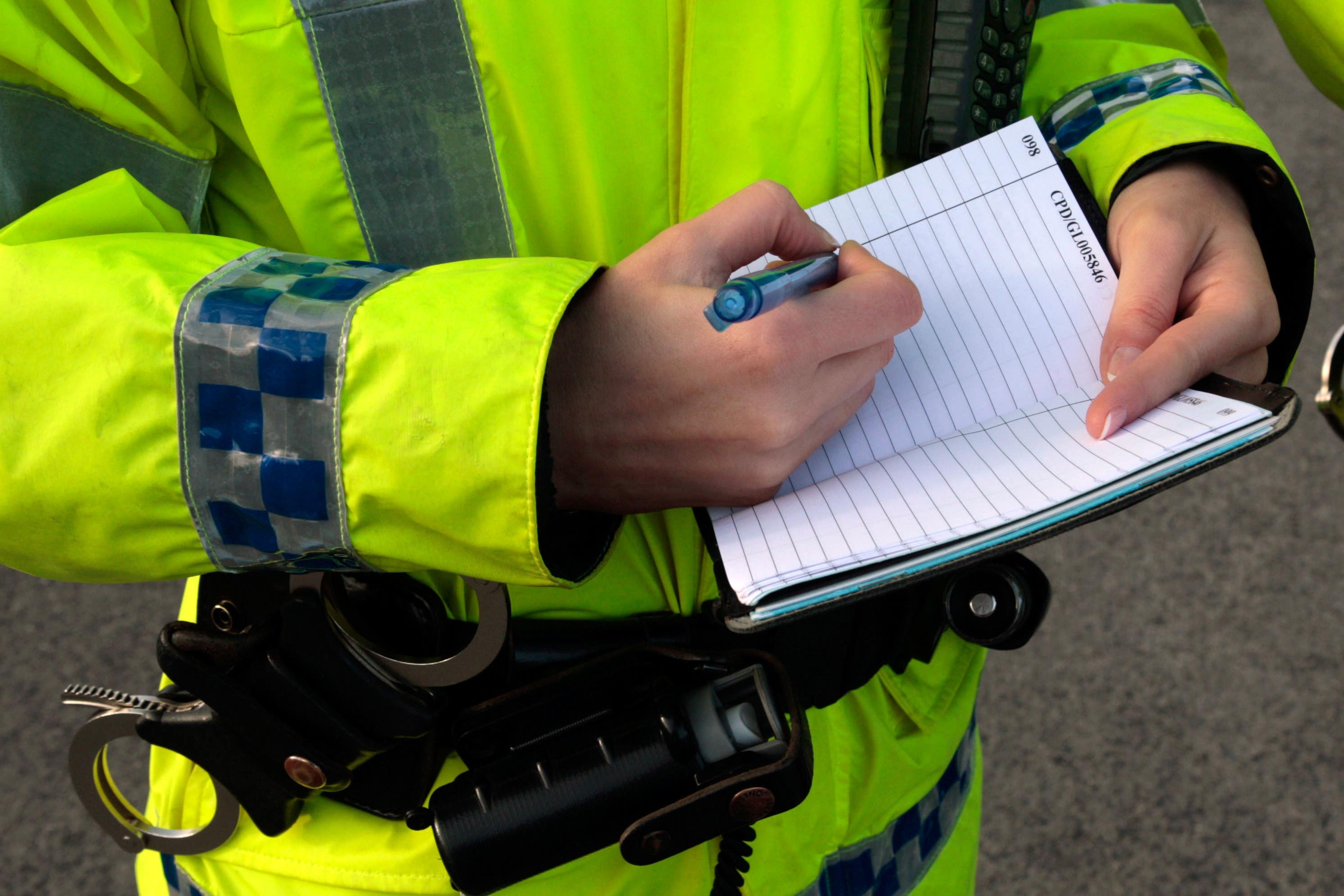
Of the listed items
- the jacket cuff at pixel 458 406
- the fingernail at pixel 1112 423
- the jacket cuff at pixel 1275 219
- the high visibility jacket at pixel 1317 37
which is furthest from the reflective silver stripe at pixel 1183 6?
the jacket cuff at pixel 458 406

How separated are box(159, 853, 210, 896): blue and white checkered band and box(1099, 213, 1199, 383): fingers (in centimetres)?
63

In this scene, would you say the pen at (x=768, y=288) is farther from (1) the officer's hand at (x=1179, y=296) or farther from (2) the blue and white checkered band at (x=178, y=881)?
(2) the blue and white checkered band at (x=178, y=881)

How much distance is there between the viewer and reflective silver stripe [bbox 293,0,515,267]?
20.6 inches

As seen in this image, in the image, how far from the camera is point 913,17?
2.00ft

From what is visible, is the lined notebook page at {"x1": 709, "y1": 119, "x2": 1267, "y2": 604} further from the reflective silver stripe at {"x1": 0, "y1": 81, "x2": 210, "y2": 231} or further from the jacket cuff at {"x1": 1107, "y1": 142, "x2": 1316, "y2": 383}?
the reflective silver stripe at {"x1": 0, "y1": 81, "x2": 210, "y2": 231}

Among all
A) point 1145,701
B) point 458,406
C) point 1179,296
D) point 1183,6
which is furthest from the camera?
point 1145,701

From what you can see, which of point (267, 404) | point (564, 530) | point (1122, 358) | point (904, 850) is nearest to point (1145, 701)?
point (904, 850)

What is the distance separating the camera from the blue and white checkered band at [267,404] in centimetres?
46

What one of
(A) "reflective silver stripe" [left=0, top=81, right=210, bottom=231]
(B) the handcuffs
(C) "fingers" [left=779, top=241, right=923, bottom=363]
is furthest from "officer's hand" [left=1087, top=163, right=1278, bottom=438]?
(A) "reflective silver stripe" [left=0, top=81, right=210, bottom=231]

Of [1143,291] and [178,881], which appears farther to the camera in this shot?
[178,881]

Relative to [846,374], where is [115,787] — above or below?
below

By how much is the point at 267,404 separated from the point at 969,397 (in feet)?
1.18

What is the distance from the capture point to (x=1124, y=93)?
67 cm

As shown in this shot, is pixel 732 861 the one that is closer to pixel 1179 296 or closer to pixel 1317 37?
pixel 1179 296
